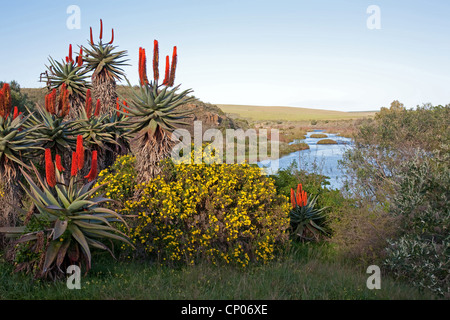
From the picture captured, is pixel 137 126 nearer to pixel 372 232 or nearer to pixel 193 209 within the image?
pixel 193 209

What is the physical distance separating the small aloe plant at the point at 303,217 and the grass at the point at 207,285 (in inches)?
112

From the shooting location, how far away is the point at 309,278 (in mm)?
6105

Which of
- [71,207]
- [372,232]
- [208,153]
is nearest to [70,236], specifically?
[71,207]

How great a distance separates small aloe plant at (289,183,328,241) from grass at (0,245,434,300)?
112 inches

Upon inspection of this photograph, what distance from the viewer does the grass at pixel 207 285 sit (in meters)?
5.23

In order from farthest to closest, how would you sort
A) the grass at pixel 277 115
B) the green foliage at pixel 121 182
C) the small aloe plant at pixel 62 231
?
the grass at pixel 277 115 → the green foliage at pixel 121 182 → the small aloe plant at pixel 62 231

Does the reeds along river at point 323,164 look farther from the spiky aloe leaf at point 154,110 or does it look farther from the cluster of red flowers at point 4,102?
the cluster of red flowers at point 4,102

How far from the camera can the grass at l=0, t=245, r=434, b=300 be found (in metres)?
5.23

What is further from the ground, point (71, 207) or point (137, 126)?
point (137, 126)

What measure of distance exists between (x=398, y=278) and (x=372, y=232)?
5.24ft

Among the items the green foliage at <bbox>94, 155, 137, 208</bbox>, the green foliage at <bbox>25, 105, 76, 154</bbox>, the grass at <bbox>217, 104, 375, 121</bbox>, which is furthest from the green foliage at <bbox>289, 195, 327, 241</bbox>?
the grass at <bbox>217, 104, 375, 121</bbox>

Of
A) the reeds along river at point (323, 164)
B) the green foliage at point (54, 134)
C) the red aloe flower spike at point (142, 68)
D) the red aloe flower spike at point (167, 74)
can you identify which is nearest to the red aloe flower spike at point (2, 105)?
the green foliage at point (54, 134)

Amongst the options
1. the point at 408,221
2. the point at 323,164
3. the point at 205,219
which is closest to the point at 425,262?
the point at 408,221

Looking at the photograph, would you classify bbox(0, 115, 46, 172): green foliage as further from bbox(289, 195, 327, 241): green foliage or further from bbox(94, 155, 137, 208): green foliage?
bbox(289, 195, 327, 241): green foliage
